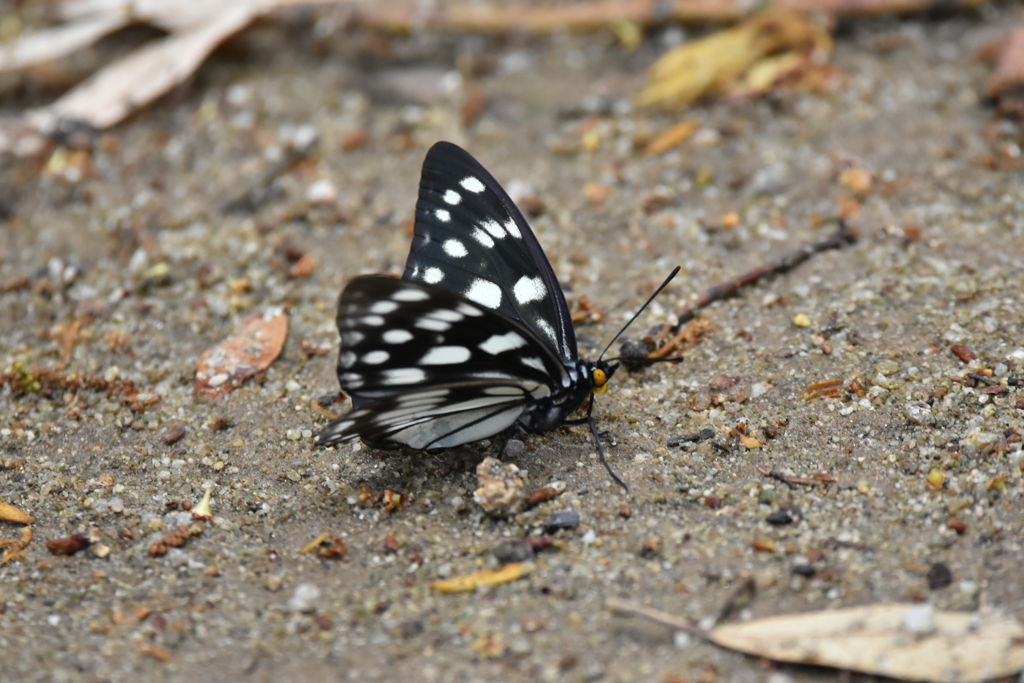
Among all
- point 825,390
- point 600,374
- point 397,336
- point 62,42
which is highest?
point 62,42

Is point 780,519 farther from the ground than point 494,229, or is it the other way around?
point 494,229

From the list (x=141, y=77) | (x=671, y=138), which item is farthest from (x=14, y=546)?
(x=671, y=138)

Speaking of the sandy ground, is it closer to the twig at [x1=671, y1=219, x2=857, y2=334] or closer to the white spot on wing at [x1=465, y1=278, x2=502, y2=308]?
the twig at [x1=671, y1=219, x2=857, y2=334]

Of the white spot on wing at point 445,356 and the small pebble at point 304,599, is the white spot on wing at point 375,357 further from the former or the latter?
the small pebble at point 304,599

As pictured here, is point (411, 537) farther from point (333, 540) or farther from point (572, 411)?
point (572, 411)

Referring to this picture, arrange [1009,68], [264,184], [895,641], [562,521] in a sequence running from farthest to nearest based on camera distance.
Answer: [264,184] < [1009,68] < [562,521] < [895,641]

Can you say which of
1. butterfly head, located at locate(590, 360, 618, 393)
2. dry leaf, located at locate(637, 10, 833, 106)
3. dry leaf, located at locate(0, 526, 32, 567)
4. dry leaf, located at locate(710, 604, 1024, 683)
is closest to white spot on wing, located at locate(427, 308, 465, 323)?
butterfly head, located at locate(590, 360, 618, 393)

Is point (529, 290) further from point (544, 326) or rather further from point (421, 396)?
point (421, 396)

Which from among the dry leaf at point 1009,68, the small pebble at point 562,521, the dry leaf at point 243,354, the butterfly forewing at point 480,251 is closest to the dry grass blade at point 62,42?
the dry leaf at point 243,354
